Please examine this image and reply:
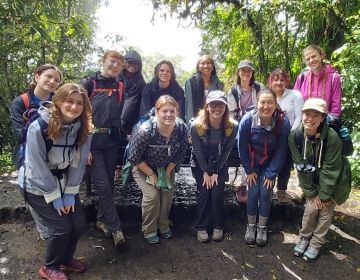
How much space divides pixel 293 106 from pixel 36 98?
317 centimetres

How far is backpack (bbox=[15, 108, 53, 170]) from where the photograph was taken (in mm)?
3102

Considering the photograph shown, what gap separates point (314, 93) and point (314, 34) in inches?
124

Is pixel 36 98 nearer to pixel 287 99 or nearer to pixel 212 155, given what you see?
pixel 212 155

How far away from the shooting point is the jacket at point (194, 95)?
4742 millimetres

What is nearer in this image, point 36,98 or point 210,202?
point 36,98

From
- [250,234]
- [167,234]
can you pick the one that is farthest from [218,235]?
[167,234]

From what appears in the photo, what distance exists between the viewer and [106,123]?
401 centimetres

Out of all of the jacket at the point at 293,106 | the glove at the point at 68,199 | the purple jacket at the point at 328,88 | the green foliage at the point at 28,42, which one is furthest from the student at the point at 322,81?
the green foliage at the point at 28,42

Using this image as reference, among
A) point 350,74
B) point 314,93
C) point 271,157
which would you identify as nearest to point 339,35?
point 350,74

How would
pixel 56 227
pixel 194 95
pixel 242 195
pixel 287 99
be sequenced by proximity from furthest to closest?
pixel 242 195 < pixel 194 95 < pixel 287 99 < pixel 56 227

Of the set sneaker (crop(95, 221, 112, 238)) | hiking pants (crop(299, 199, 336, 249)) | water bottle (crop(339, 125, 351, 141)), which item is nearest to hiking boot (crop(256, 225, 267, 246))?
hiking pants (crop(299, 199, 336, 249))

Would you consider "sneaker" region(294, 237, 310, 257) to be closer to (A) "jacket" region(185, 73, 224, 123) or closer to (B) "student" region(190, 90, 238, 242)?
(B) "student" region(190, 90, 238, 242)

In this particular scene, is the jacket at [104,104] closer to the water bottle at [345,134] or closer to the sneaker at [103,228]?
the sneaker at [103,228]

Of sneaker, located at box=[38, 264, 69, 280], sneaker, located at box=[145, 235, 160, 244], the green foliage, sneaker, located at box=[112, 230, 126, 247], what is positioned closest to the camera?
sneaker, located at box=[38, 264, 69, 280]
